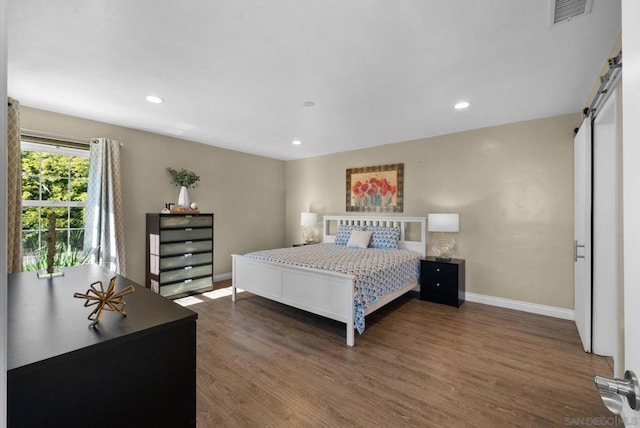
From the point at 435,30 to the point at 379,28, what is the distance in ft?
1.25

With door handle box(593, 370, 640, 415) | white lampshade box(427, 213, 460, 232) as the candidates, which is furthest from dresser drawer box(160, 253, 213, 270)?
door handle box(593, 370, 640, 415)

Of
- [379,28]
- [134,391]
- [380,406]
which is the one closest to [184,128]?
[379,28]

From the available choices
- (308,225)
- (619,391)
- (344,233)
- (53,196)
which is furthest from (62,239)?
(619,391)

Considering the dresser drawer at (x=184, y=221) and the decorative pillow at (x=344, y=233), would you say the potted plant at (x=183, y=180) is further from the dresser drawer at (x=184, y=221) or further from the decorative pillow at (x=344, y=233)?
the decorative pillow at (x=344, y=233)

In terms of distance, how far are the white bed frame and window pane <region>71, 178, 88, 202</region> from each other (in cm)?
220

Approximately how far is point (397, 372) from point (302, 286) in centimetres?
132

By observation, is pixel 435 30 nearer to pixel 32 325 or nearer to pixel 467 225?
pixel 32 325

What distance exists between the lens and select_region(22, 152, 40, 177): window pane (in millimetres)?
3293

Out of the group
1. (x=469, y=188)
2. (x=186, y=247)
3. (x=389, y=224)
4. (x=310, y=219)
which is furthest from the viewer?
(x=310, y=219)

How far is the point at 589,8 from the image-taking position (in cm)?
161

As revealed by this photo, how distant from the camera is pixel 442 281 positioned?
12.6 ft

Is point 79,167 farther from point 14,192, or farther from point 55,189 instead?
point 14,192

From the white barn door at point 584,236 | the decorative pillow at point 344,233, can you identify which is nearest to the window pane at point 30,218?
the decorative pillow at point 344,233

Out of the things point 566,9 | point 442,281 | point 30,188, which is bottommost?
point 442,281
